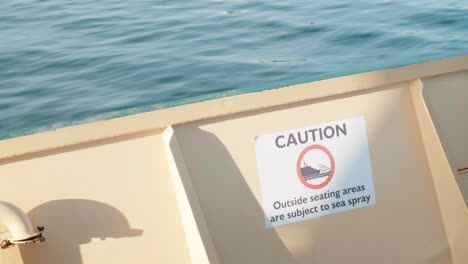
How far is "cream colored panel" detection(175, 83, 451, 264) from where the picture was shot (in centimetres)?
302

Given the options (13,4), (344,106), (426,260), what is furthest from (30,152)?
(13,4)

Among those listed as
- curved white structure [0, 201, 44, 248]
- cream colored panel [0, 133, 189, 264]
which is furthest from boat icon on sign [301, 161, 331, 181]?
curved white structure [0, 201, 44, 248]

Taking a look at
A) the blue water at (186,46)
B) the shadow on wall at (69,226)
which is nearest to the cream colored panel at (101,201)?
the shadow on wall at (69,226)

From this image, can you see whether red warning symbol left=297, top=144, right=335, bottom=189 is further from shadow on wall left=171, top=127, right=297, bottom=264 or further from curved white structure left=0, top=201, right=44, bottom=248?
curved white structure left=0, top=201, right=44, bottom=248

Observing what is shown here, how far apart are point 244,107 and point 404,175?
2.57 feet

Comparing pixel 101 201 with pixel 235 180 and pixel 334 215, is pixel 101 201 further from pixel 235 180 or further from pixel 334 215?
pixel 334 215

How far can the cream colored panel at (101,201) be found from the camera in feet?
9.16

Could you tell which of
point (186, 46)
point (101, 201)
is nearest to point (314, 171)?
point (101, 201)

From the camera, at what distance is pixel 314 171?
10.3ft

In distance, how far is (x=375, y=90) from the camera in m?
3.21

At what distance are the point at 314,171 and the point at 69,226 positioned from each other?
1.01 meters

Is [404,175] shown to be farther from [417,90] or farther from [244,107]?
[244,107]

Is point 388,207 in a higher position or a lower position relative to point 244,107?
lower

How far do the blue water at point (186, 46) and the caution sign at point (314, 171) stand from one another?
14.7 feet
